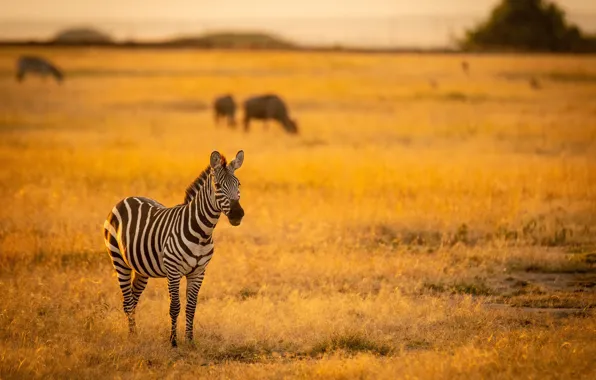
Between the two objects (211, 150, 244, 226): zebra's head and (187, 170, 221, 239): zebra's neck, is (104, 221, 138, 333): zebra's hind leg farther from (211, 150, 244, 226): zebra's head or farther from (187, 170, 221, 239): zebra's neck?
(211, 150, 244, 226): zebra's head

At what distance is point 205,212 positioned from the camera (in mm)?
8000

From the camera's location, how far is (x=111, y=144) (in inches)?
995

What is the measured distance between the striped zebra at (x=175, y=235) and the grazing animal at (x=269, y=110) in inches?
813

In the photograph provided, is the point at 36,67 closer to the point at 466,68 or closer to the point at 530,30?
the point at 466,68

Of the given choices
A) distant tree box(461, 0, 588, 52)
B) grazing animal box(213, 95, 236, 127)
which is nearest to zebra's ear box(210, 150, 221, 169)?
grazing animal box(213, 95, 236, 127)

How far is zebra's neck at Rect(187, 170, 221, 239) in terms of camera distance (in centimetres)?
798

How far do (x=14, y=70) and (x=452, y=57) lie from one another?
3311cm

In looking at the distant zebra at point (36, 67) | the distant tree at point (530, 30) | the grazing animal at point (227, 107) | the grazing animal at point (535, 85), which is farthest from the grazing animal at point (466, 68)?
the distant zebra at point (36, 67)

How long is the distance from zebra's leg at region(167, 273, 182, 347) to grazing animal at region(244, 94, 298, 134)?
21.4m

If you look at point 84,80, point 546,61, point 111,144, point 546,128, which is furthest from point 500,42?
point 111,144

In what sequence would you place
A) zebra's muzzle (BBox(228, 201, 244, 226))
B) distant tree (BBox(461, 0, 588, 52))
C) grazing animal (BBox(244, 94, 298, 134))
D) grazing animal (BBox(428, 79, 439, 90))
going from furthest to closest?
distant tree (BBox(461, 0, 588, 52)), grazing animal (BBox(428, 79, 439, 90)), grazing animal (BBox(244, 94, 298, 134)), zebra's muzzle (BBox(228, 201, 244, 226))

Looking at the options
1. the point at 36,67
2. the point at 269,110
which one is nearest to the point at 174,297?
the point at 269,110

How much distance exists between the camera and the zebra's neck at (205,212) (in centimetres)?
798

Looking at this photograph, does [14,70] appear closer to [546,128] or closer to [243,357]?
[546,128]
